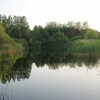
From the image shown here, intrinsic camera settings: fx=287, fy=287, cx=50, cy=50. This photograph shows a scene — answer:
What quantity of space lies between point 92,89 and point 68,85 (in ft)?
6.89

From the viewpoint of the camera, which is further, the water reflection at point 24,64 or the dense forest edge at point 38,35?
the dense forest edge at point 38,35

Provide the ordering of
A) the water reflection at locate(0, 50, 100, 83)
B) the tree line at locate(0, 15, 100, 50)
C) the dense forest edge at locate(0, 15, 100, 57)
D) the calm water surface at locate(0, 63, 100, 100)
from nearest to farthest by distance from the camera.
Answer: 1. the calm water surface at locate(0, 63, 100, 100)
2. the water reflection at locate(0, 50, 100, 83)
3. the dense forest edge at locate(0, 15, 100, 57)
4. the tree line at locate(0, 15, 100, 50)

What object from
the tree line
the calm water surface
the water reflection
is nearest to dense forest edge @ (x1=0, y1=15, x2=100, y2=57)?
the tree line

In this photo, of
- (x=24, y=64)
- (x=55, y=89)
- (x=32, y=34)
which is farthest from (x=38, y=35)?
(x=55, y=89)

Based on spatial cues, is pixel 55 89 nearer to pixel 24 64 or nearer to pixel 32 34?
pixel 24 64

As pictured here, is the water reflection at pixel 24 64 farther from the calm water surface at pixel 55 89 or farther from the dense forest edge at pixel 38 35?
the dense forest edge at pixel 38 35

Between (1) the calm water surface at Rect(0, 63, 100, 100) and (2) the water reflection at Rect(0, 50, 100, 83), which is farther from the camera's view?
(2) the water reflection at Rect(0, 50, 100, 83)

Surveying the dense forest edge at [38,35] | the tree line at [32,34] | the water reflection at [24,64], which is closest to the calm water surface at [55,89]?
the water reflection at [24,64]

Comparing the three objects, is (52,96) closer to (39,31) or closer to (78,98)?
Result: (78,98)

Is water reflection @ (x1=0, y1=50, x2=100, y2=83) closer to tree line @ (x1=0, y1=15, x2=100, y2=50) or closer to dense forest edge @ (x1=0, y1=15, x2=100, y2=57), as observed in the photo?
dense forest edge @ (x1=0, y1=15, x2=100, y2=57)

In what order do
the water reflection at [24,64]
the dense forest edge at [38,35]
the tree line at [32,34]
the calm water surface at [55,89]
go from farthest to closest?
the tree line at [32,34] < the dense forest edge at [38,35] < the water reflection at [24,64] < the calm water surface at [55,89]

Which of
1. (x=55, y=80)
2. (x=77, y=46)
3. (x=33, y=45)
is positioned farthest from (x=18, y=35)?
(x=55, y=80)

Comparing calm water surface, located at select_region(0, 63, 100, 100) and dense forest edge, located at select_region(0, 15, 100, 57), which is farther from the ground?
dense forest edge, located at select_region(0, 15, 100, 57)

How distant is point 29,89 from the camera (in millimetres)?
16719
